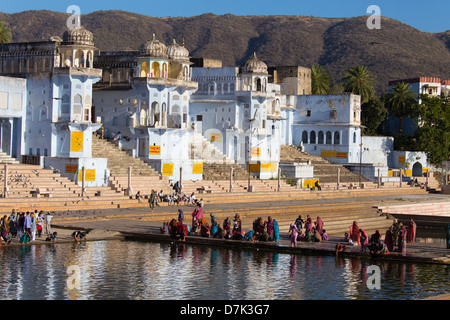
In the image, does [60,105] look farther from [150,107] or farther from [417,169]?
[417,169]

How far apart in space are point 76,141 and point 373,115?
51421 millimetres

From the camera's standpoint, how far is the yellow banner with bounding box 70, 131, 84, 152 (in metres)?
50.6

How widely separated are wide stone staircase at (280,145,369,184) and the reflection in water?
43.2m

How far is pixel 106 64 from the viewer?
62.4 meters

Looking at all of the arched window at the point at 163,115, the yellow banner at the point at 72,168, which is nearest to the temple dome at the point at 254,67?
the arched window at the point at 163,115

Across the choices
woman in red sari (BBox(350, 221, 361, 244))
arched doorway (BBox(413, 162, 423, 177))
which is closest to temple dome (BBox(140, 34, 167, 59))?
woman in red sari (BBox(350, 221, 361, 244))

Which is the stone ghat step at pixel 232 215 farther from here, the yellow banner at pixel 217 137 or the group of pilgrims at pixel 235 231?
the yellow banner at pixel 217 137

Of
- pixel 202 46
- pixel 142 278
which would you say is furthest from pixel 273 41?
pixel 142 278

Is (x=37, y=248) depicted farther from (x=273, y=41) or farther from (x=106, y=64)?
(x=273, y=41)

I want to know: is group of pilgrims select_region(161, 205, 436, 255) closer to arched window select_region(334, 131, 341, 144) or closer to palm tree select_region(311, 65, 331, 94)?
arched window select_region(334, 131, 341, 144)

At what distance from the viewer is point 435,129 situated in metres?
84.6

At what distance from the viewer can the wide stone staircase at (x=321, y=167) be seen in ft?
246

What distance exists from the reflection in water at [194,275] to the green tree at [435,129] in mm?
56718
